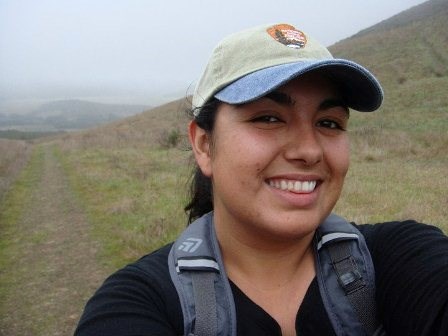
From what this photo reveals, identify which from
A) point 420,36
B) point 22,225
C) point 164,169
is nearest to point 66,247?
point 22,225

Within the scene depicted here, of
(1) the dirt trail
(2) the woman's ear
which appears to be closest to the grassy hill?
(1) the dirt trail

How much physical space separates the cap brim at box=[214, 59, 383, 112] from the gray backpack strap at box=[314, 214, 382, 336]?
0.51 m

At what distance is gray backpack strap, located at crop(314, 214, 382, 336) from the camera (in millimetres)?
1496

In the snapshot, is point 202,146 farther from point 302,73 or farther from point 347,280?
point 347,280

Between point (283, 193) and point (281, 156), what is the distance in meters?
0.13

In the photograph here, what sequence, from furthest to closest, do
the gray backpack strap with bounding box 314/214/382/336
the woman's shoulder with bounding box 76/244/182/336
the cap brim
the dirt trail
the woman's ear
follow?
1. the dirt trail
2. the woman's ear
3. the gray backpack strap with bounding box 314/214/382/336
4. the cap brim
5. the woman's shoulder with bounding box 76/244/182/336

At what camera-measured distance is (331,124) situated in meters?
1.61

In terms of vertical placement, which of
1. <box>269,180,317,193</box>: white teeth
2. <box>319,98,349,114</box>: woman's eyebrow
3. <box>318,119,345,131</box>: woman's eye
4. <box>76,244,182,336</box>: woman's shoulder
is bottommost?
<box>76,244,182,336</box>: woman's shoulder

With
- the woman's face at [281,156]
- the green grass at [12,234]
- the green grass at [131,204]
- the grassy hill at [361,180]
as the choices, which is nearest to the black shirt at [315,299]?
the woman's face at [281,156]

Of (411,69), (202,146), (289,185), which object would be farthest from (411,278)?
(411,69)

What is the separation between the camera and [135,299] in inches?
53.7

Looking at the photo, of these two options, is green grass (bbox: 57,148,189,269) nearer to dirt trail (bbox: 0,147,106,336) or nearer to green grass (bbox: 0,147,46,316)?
dirt trail (bbox: 0,147,106,336)

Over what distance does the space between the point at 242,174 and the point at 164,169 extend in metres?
11.7

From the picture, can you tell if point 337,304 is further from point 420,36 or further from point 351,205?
point 420,36
